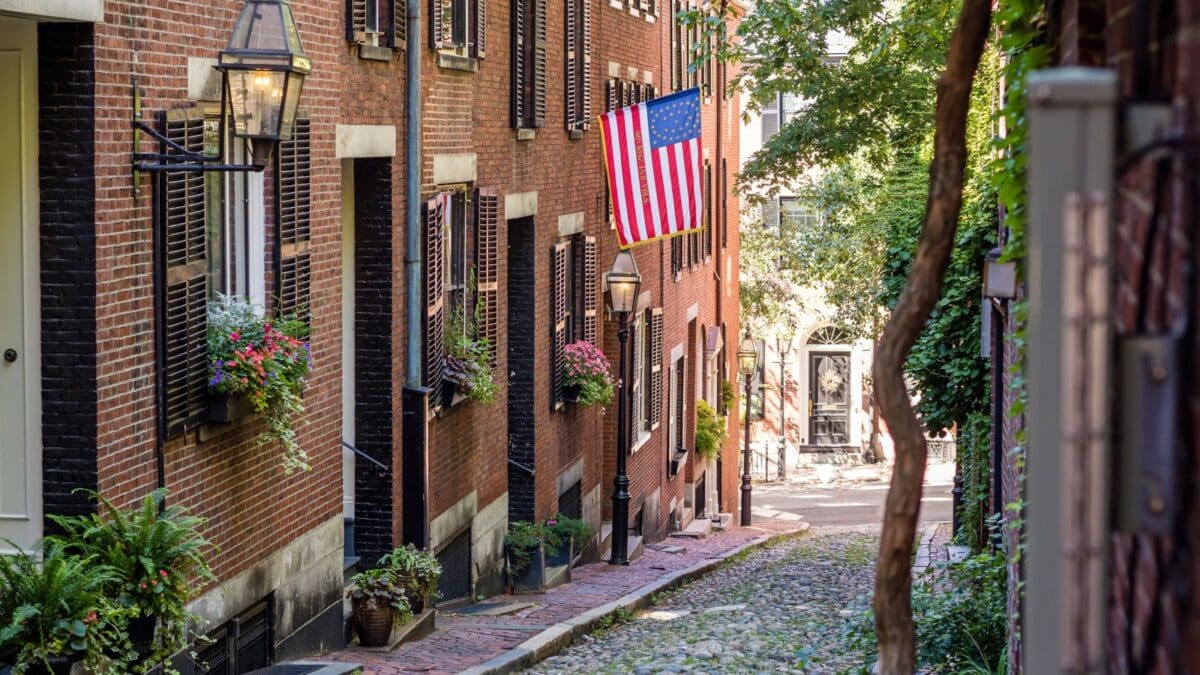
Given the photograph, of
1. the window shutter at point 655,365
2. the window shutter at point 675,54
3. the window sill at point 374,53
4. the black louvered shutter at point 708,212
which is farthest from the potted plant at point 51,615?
the black louvered shutter at point 708,212

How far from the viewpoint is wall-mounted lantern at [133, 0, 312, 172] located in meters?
8.78

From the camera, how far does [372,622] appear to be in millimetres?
12570

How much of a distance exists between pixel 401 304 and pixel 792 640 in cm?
464

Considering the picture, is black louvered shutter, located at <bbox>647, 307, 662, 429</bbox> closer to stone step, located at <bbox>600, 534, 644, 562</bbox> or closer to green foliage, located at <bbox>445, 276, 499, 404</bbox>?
stone step, located at <bbox>600, 534, 644, 562</bbox>

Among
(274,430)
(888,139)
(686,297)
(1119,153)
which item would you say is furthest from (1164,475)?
(686,297)

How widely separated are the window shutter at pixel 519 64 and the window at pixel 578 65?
1.87 m

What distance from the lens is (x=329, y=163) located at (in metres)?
12.0

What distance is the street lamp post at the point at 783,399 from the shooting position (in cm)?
4672

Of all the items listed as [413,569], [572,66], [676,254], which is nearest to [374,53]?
[413,569]

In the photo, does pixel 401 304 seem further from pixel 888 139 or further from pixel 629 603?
pixel 888 139

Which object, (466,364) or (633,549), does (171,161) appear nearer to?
(466,364)

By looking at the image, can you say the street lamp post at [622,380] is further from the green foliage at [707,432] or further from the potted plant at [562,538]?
the green foliage at [707,432]

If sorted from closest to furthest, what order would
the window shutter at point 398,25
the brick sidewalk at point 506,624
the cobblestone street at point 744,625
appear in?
the brick sidewalk at point 506,624
the cobblestone street at point 744,625
the window shutter at point 398,25

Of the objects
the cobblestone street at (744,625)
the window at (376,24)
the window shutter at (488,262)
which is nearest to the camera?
the window at (376,24)
